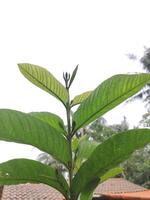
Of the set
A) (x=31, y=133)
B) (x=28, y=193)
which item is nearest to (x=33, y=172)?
(x=31, y=133)

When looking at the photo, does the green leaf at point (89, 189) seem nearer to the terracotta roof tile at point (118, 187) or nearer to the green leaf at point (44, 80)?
the green leaf at point (44, 80)

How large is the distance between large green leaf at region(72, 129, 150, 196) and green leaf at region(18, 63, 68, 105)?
0.22m

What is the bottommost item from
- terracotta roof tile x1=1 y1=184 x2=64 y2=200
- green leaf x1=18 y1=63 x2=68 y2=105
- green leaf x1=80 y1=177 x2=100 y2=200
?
terracotta roof tile x1=1 y1=184 x2=64 y2=200

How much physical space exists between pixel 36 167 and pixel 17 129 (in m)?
0.15

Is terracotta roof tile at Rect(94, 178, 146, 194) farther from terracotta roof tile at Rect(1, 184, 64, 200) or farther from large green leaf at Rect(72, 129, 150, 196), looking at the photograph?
large green leaf at Rect(72, 129, 150, 196)

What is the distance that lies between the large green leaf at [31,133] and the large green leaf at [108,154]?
0.09 m

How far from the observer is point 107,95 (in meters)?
1.45

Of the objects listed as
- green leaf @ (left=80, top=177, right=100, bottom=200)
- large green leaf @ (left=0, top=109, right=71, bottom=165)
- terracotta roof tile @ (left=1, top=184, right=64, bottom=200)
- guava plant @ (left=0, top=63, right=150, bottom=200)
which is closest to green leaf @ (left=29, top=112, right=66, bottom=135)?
guava plant @ (left=0, top=63, right=150, bottom=200)

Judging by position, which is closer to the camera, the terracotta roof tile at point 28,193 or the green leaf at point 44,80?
the green leaf at point 44,80

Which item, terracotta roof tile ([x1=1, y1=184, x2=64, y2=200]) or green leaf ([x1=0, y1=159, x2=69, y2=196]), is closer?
green leaf ([x1=0, y1=159, x2=69, y2=196])

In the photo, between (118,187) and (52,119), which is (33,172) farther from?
(118,187)

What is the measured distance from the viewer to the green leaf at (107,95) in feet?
4.65

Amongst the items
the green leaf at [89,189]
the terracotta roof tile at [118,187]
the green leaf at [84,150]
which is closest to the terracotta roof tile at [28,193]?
the terracotta roof tile at [118,187]

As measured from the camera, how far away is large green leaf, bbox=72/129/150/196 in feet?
4.50
